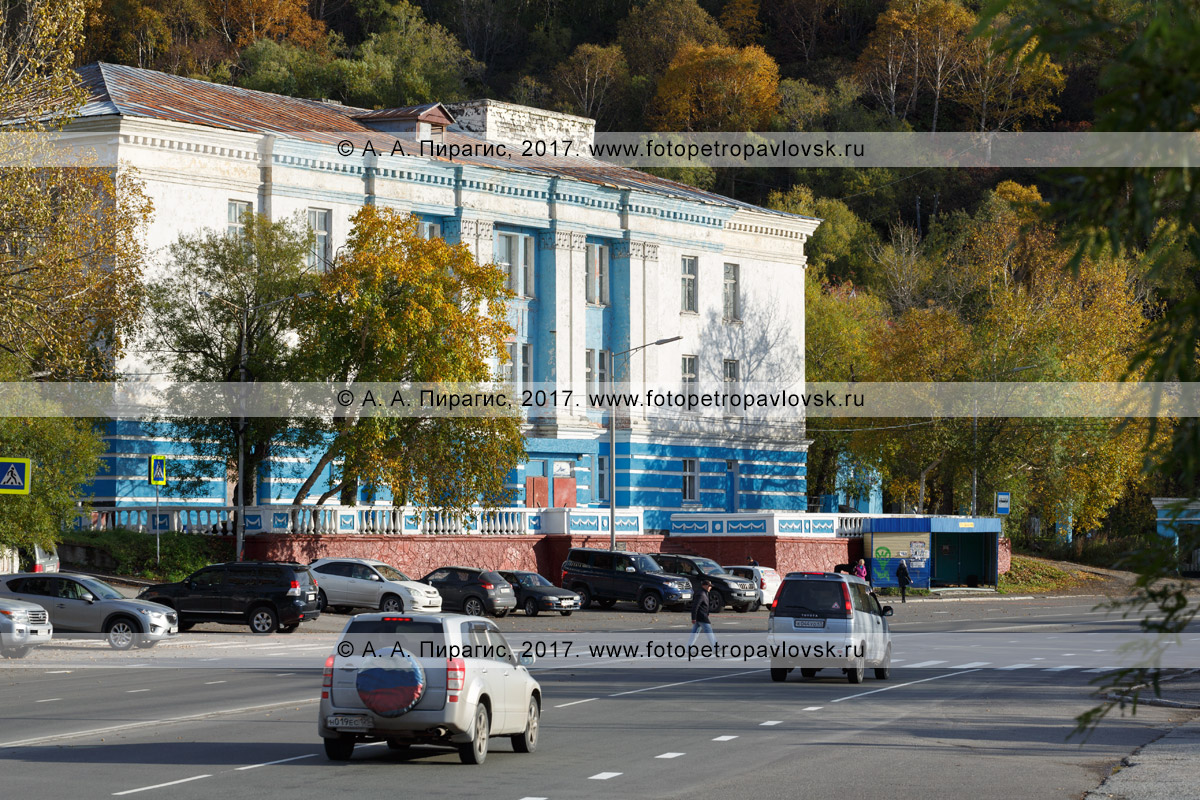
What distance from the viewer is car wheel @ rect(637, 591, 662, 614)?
46.5 m

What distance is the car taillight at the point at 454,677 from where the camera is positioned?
595 inches

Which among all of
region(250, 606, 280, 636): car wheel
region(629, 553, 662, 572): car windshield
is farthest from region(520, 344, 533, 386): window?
region(250, 606, 280, 636): car wheel

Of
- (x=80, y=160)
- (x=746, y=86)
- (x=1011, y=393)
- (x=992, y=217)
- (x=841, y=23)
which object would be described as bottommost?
(x=1011, y=393)

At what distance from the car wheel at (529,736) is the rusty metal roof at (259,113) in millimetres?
34439

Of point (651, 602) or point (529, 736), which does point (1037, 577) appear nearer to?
point (651, 602)

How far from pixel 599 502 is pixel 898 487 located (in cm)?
1616

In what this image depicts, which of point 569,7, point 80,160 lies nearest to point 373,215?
point 80,160

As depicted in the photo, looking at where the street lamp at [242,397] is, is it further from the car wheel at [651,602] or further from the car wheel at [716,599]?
the car wheel at [716,599]

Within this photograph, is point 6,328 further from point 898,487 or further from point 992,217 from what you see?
point 992,217

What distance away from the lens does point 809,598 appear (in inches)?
1002

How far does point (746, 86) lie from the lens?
105 meters

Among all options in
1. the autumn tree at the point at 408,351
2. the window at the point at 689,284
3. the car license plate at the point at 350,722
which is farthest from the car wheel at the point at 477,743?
the window at the point at 689,284

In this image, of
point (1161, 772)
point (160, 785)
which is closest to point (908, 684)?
point (1161, 772)

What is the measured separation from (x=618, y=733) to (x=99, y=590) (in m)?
17.7
